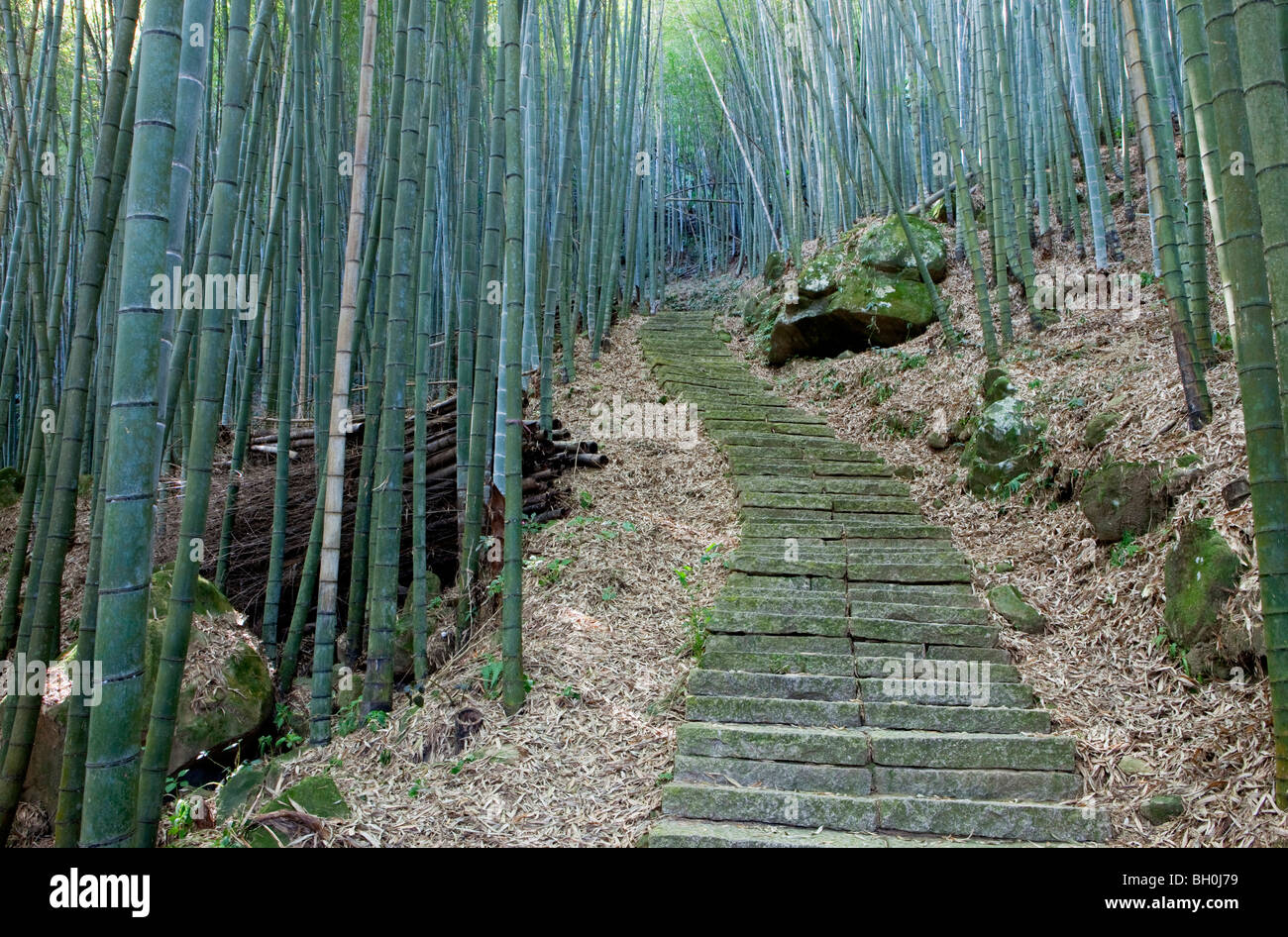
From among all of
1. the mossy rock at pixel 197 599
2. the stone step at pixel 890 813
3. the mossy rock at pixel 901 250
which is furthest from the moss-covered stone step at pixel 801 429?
the mossy rock at pixel 197 599

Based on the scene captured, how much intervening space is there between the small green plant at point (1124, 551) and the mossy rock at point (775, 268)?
6.87 m

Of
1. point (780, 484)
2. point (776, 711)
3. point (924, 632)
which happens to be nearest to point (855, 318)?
point (780, 484)

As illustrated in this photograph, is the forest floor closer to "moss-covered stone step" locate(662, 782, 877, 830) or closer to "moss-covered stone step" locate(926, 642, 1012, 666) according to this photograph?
"moss-covered stone step" locate(926, 642, 1012, 666)

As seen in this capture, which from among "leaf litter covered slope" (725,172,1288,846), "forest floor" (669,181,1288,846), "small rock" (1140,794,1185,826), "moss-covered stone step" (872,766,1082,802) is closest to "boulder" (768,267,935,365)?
"forest floor" (669,181,1288,846)

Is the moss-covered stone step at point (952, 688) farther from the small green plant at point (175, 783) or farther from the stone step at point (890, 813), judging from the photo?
the small green plant at point (175, 783)

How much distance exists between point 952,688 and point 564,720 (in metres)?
1.36

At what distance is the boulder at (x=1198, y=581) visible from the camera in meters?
2.37

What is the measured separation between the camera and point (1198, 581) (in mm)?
2486

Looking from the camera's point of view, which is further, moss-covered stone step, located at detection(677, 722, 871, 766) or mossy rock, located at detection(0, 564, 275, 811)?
mossy rock, located at detection(0, 564, 275, 811)

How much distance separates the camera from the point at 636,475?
4.86 metres

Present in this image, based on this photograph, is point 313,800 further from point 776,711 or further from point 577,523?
point 577,523

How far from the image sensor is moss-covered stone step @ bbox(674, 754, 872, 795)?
90.4 inches

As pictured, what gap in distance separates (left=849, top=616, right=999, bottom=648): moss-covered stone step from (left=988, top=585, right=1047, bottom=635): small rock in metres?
0.20
